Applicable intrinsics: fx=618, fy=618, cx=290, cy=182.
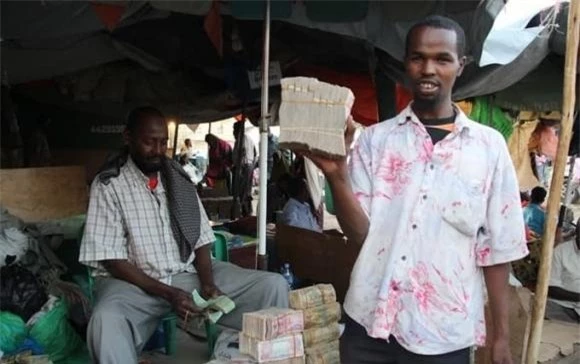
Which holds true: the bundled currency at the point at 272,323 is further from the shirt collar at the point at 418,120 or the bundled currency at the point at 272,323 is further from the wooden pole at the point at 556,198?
the shirt collar at the point at 418,120

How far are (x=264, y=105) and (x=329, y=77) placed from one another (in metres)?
2.22

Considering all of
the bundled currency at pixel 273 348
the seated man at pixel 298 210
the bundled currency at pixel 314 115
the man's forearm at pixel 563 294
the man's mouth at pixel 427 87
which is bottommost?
the man's forearm at pixel 563 294

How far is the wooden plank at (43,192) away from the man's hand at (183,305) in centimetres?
194

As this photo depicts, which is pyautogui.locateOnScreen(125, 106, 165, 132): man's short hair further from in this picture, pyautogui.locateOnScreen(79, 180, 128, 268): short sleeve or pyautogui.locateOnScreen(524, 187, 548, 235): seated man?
pyautogui.locateOnScreen(524, 187, 548, 235): seated man

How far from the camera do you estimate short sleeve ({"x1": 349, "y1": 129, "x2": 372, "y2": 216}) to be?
5.52 ft

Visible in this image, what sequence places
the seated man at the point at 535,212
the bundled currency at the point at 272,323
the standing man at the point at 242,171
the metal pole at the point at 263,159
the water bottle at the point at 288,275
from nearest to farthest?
the bundled currency at the point at 272,323
the metal pole at the point at 263,159
the water bottle at the point at 288,275
the seated man at the point at 535,212
the standing man at the point at 242,171

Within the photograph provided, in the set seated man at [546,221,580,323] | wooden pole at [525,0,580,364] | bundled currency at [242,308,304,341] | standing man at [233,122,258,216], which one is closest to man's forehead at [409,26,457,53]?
wooden pole at [525,0,580,364]

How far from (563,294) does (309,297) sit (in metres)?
3.68

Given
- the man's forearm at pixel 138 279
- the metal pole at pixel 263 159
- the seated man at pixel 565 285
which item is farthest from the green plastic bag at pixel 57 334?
the seated man at pixel 565 285

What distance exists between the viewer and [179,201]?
330 cm

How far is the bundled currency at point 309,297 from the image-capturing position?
3.08 m

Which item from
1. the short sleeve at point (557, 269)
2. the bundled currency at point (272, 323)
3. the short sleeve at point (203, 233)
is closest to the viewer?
the bundled currency at point (272, 323)

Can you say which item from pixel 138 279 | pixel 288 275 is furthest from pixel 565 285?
pixel 138 279

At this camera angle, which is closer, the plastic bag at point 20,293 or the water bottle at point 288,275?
the plastic bag at point 20,293
